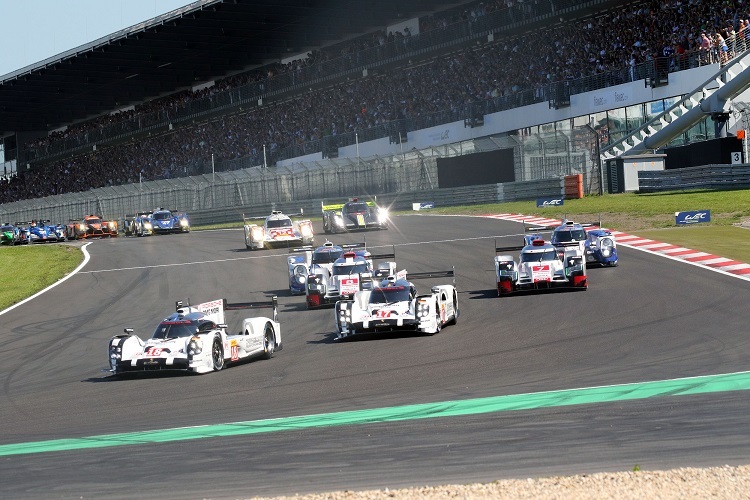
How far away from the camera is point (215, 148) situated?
78938 millimetres

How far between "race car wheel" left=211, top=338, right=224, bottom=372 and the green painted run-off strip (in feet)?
16.2

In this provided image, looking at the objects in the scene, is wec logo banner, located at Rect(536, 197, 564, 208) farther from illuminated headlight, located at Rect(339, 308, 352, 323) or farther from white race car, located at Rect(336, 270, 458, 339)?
illuminated headlight, located at Rect(339, 308, 352, 323)

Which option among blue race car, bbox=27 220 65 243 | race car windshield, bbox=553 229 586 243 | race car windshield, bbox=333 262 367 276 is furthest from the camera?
blue race car, bbox=27 220 65 243

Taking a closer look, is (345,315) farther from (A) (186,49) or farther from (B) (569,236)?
(A) (186,49)

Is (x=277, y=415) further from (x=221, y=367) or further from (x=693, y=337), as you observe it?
(x=693, y=337)

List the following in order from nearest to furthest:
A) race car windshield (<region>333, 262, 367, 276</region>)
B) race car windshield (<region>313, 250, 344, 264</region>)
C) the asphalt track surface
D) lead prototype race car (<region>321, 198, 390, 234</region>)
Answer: the asphalt track surface
race car windshield (<region>333, 262, 367, 276</region>)
race car windshield (<region>313, 250, 344, 264</region>)
lead prototype race car (<region>321, 198, 390, 234</region>)

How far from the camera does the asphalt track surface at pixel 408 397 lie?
9203 millimetres

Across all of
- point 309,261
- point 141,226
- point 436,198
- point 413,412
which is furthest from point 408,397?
point 141,226

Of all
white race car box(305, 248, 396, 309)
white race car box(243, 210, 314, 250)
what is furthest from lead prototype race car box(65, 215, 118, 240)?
white race car box(305, 248, 396, 309)

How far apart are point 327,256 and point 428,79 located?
37.7 m

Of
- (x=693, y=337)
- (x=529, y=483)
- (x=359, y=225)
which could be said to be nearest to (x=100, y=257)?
(x=359, y=225)

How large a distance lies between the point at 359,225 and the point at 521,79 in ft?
52.6

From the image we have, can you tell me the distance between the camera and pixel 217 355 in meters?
17.0

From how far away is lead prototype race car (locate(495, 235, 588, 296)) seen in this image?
74.5 feet
